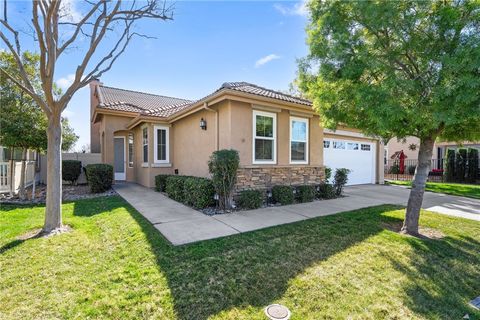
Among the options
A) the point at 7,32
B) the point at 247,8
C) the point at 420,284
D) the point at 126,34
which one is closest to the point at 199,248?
the point at 420,284

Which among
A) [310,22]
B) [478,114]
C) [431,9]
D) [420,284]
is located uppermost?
[310,22]

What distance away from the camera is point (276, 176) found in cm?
916

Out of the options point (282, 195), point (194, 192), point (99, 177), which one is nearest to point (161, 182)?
point (99, 177)

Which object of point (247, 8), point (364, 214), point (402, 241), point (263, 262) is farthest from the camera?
point (247, 8)

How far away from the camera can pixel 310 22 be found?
20.1 ft

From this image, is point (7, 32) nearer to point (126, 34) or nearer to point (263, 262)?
point (126, 34)

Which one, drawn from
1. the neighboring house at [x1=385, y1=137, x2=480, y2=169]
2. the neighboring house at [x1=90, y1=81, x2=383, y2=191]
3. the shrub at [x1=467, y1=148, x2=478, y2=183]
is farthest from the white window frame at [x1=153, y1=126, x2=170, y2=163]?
the shrub at [x1=467, y1=148, x2=478, y2=183]

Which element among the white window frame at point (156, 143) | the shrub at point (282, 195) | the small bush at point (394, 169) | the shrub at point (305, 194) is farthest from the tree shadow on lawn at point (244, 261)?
the small bush at point (394, 169)

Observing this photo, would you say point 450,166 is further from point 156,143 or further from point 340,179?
point 156,143

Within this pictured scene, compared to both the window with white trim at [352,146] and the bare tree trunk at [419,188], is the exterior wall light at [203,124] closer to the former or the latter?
the bare tree trunk at [419,188]

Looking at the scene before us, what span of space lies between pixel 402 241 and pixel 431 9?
4.72 m

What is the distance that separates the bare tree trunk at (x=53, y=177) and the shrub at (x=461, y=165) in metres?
23.1

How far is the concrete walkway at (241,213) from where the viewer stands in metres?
5.64

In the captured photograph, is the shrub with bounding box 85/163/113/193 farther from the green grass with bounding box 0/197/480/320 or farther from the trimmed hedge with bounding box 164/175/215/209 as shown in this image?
the green grass with bounding box 0/197/480/320
